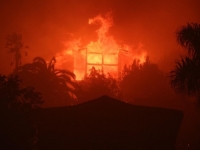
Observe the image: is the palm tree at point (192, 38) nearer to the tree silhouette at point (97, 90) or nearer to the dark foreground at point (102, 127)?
the dark foreground at point (102, 127)

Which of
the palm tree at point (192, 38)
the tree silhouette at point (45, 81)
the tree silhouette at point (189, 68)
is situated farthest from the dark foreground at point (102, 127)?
the tree silhouette at point (45, 81)

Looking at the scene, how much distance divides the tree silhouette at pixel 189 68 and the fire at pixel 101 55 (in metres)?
45.1

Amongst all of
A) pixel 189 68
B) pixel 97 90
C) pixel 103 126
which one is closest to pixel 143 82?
pixel 97 90

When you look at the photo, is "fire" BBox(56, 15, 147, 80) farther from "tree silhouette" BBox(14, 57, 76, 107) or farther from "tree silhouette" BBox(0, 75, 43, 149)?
"tree silhouette" BBox(0, 75, 43, 149)

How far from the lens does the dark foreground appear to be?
47.0 ft

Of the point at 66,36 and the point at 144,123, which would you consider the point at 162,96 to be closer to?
the point at 144,123

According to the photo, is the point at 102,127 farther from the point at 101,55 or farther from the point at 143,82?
the point at 101,55

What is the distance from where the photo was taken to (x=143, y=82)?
4228cm

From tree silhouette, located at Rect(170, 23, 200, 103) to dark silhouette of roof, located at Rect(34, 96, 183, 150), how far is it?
6.64 ft

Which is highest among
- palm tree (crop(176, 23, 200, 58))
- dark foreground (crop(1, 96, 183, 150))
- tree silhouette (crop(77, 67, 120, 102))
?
palm tree (crop(176, 23, 200, 58))

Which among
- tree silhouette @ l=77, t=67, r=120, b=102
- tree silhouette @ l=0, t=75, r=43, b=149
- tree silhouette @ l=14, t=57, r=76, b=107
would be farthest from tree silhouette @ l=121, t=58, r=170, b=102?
tree silhouette @ l=0, t=75, r=43, b=149

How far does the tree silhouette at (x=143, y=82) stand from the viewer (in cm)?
4066

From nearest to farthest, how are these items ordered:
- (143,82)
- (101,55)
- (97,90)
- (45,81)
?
(45,81) < (97,90) < (143,82) < (101,55)

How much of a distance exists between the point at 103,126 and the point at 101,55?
49.3m
